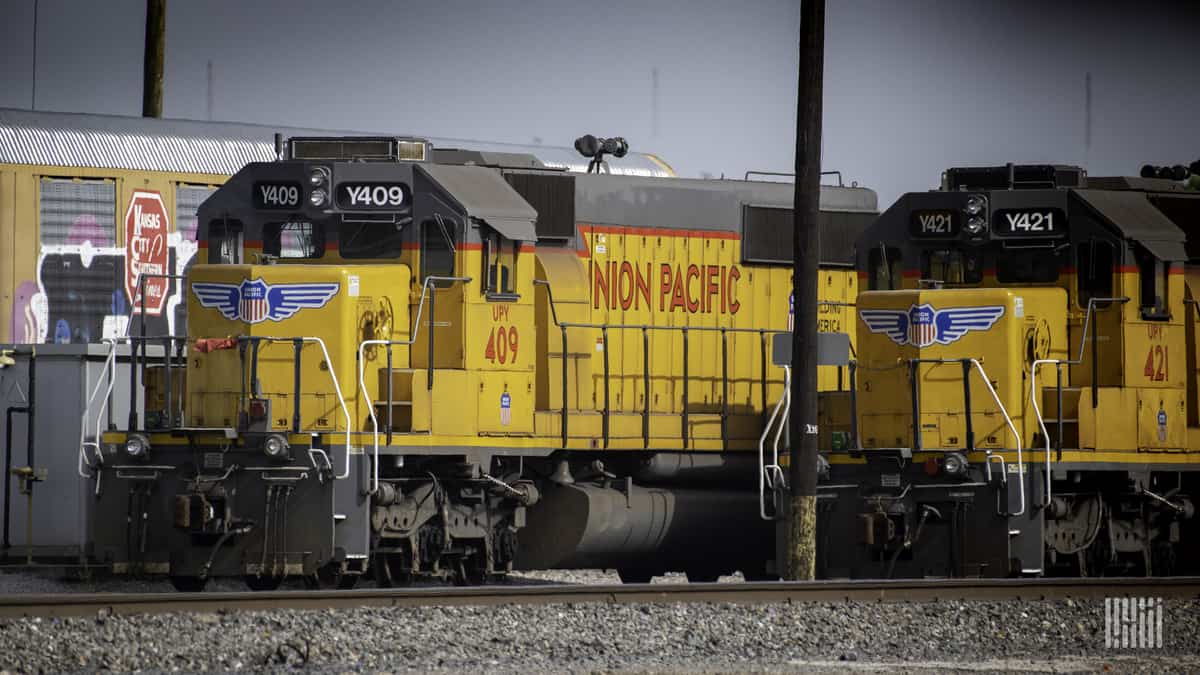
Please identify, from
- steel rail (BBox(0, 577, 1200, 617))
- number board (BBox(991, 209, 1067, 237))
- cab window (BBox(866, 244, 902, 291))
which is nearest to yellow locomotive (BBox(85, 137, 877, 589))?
cab window (BBox(866, 244, 902, 291))

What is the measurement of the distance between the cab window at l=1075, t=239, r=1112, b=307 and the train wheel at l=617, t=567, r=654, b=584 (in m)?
5.03

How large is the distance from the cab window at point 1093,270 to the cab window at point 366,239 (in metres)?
6.15

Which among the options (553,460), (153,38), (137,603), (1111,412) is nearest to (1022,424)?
(1111,412)

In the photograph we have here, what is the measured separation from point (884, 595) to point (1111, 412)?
3839 mm

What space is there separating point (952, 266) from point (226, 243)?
6692 mm

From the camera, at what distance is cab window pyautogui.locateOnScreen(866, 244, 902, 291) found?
17.9 meters

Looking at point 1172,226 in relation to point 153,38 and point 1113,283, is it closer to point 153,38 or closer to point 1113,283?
point 1113,283

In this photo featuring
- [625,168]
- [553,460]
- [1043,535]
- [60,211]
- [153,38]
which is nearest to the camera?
[1043,535]

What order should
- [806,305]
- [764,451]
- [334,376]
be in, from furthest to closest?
[764,451] < [806,305] < [334,376]

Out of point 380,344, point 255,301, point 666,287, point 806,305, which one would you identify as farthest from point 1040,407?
point 255,301

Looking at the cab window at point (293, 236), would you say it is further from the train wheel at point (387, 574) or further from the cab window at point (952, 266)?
the cab window at point (952, 266)

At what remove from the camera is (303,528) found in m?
15.0

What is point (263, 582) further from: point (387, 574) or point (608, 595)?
point (608, 595)

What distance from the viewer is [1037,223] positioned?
17.0 meters
